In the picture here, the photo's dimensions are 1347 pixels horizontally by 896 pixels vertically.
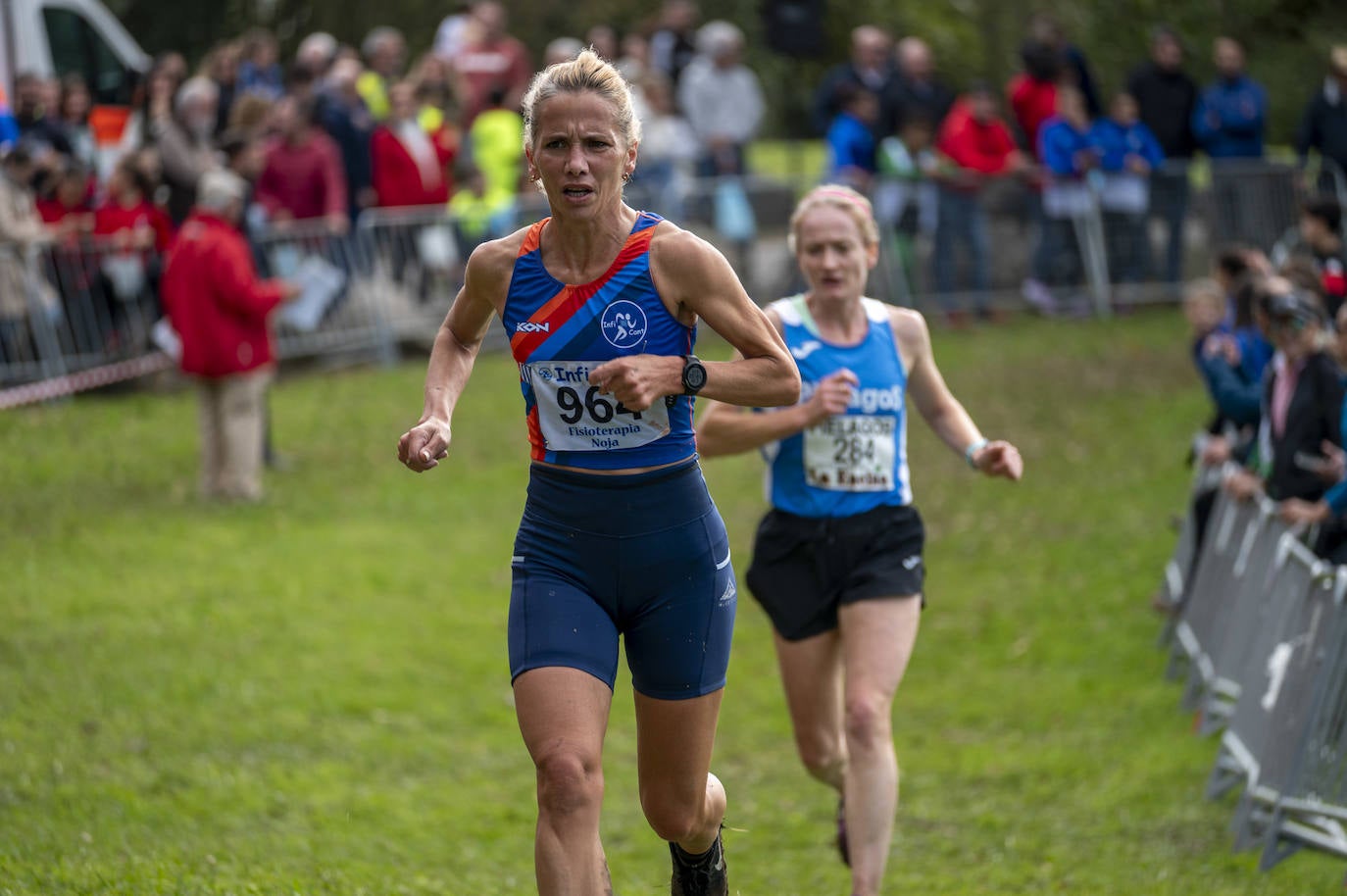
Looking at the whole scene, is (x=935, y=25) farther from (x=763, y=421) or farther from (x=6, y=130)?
(x=763, y=421)

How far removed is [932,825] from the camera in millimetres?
8188

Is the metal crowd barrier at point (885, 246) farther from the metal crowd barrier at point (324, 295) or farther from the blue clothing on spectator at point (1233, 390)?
the blue clothing on spectator at point (1233, 390)

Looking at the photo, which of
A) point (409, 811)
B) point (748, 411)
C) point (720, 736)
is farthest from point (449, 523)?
point (748, 411)

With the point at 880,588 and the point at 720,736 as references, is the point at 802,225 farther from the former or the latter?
the point at 720,736

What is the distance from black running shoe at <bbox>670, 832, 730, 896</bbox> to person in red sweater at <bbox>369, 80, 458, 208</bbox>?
13.0 meters

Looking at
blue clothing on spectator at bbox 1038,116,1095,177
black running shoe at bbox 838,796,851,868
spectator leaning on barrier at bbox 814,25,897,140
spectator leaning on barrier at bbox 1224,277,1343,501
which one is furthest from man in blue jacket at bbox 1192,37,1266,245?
black running shoe at bbox 838,796,851,868

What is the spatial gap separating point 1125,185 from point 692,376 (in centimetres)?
1518

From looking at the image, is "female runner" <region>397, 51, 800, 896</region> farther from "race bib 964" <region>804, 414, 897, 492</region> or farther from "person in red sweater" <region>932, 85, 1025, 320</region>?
"person in red sweater" <region>932, 85, 1025, 320</region>

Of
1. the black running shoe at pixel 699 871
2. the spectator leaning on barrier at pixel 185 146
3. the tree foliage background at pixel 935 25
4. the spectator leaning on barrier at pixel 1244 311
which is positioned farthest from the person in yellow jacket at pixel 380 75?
the black running shoe at pixel 699 871

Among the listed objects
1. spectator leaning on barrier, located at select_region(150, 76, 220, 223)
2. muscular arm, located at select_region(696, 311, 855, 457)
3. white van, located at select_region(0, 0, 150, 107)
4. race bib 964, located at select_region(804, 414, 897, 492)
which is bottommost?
race bib 964, located at select_region(804, 414, 897, 492)

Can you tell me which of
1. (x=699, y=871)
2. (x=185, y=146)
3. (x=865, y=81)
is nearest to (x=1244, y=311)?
(x=699, y=871)

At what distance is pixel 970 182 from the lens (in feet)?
61.4

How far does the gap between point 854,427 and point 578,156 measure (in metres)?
2.18

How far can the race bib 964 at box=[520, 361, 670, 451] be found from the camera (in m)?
4.91
